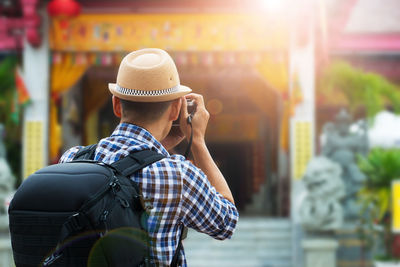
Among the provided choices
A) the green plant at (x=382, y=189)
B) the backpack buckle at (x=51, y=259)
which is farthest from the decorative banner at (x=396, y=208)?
the backpack buckle at (x=51, y=259)

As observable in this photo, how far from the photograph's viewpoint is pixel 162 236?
144 centimetres

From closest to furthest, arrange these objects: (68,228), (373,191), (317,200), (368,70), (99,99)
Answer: (68,228), (373,191), (317,200), (368,70), (99,99)

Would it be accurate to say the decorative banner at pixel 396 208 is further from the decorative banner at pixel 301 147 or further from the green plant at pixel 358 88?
the green plant at pixel 358 88

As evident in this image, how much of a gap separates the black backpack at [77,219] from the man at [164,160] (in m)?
0.08

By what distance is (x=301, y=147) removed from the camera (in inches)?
354

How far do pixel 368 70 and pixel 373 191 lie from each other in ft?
14.6

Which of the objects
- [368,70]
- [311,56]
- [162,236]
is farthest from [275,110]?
[162,236]

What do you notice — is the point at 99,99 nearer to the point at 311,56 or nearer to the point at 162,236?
the point at 311,56

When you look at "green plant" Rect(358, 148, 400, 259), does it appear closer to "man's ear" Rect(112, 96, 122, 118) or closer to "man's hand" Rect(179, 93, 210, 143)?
"man's hand" Rect(179, 93, 210, 143)

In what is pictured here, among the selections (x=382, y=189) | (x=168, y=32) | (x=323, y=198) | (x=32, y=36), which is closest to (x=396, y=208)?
(x=382, y=189)

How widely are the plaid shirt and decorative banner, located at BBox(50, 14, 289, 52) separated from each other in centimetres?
791

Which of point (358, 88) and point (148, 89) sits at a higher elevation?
point (148, 89)

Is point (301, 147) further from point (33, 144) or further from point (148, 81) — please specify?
point (148, 81)

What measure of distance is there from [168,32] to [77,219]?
8234 millimetres
